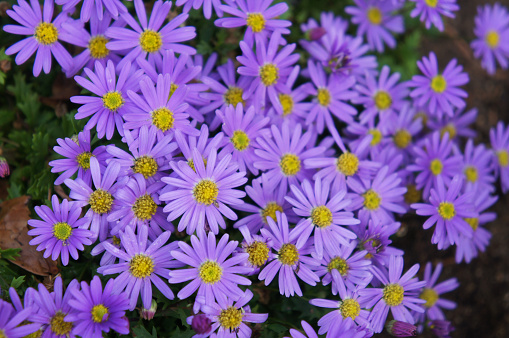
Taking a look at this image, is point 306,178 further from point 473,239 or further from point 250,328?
point 473,239

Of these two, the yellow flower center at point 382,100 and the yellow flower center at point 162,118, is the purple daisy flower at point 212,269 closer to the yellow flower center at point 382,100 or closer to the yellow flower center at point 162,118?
the yellow flower center at point 162,118

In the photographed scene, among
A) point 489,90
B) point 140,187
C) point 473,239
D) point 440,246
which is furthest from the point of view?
point 489,90

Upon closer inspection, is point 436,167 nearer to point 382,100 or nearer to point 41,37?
point 382,100

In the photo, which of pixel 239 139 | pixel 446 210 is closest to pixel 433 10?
pixel 446 210

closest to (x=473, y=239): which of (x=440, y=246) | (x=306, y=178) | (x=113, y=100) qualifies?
(x=440, y=246)

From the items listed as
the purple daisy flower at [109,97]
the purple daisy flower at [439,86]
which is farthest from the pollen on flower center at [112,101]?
the purple daisy flower at [439,86]

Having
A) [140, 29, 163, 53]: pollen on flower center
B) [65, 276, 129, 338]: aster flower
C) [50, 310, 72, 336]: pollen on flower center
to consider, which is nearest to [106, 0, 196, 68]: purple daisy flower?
[140, 29, 163, 53]: pollen on flower center

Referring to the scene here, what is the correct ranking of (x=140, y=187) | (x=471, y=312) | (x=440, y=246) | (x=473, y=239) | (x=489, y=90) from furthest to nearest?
(x=489, y=90)
(x=471, y=312)
(x=473, y=239)
(x=440, y=246)
(x=140, y=187)
